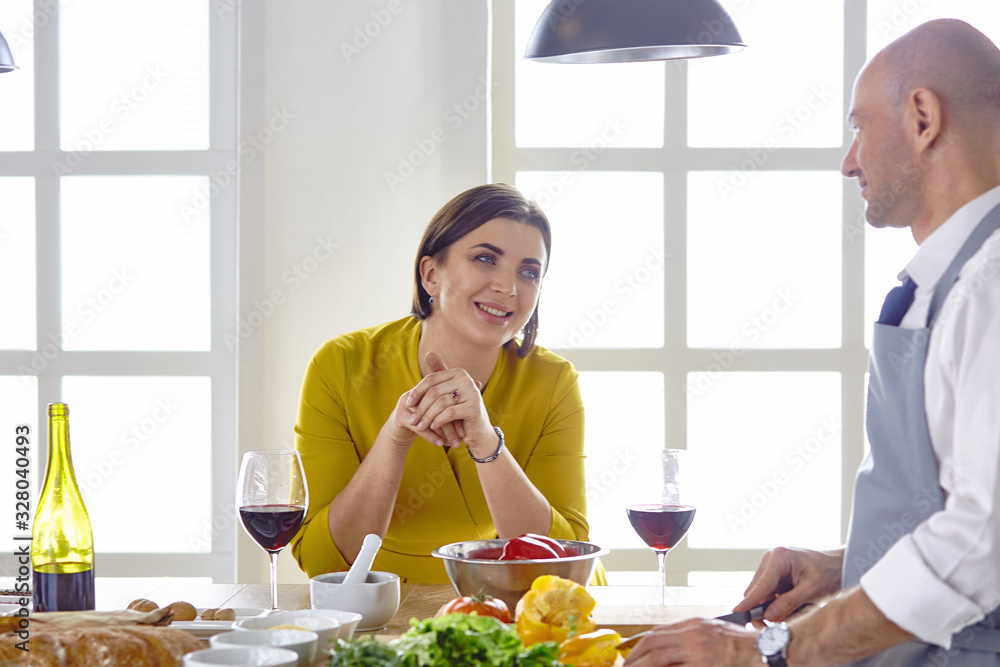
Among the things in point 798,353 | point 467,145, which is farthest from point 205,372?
point 798,353

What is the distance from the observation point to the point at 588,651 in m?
1.13

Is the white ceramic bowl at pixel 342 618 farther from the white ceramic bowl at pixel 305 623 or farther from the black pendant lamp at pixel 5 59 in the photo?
the black pendant lamp at pixel 5 59

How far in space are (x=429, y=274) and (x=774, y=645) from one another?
4.44 feet

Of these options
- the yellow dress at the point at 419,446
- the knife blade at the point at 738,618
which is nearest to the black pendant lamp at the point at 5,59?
the yellow dress at the point at 419,446

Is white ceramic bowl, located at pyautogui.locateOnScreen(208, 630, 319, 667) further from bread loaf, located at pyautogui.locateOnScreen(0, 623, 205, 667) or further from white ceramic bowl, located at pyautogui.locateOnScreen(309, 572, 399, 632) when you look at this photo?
white ceramic bowl, located at pyautogui.locateOnScreen(309, 572, 399, 632)

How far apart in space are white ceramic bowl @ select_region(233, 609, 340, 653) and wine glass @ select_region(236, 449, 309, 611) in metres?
0.20

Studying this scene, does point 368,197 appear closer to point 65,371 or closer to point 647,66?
point 647,66

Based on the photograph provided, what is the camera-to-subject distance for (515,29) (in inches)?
119

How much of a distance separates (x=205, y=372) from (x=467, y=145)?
1.18m

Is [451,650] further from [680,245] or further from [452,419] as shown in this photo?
[680,245]

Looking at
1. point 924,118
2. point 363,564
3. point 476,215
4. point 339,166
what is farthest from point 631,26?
point 339,166

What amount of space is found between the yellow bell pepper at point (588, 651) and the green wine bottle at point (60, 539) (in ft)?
2.49

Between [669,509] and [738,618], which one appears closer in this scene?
[738,618]

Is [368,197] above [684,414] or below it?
above
